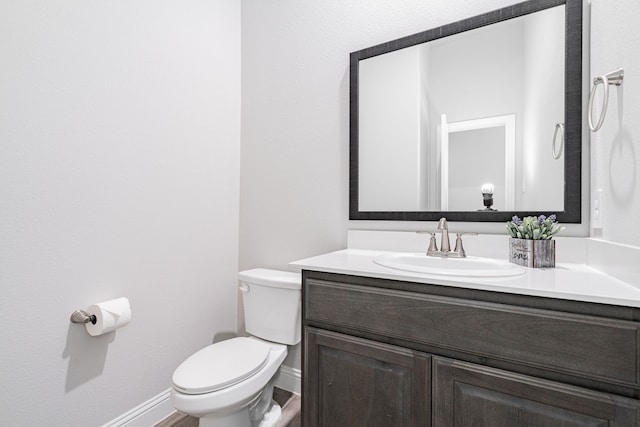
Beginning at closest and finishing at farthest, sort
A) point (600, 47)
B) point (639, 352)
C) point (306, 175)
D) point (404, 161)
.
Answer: point (639, 352)
point (600, 47)
point (404, 161)
point (306, 175)

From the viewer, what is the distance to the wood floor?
148 cm

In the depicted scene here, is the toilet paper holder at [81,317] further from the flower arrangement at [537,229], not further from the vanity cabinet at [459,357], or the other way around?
the flower arrangement at [537,229]

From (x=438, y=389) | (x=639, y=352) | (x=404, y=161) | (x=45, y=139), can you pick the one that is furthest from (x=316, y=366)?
(x=45, y=139)

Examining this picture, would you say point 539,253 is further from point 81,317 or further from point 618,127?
point 81,317

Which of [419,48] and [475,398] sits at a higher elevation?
[419,48]

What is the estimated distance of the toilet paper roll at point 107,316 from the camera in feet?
3.90

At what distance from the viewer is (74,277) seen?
1.21m

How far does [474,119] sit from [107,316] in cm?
173

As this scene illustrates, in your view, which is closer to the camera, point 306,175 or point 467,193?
point 467,193

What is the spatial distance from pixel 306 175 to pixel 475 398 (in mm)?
1262

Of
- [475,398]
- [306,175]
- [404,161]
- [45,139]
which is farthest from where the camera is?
[306,175]

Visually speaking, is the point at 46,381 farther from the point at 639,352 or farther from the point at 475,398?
the point at 639,352

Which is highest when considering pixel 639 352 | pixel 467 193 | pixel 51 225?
pixel 467 193

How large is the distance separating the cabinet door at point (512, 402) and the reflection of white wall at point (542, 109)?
690 millimetres
